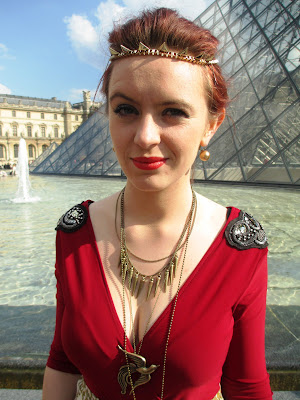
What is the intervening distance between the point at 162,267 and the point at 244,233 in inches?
10.5

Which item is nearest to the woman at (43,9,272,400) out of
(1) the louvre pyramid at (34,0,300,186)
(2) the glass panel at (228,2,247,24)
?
(1) the louvre pyramid at (34,0,300,186)

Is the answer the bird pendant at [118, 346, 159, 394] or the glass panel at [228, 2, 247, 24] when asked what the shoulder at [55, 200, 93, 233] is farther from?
the glass panel at [228, 2, 247, 24]

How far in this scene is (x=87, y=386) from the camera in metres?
1.03

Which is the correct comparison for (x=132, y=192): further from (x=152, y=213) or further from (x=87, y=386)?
(x=87, y=386)

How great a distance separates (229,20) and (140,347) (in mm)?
19258

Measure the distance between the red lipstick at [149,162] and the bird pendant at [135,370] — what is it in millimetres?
488

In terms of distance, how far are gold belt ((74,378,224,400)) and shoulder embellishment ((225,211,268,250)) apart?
44 centimetres

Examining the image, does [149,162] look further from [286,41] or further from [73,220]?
[286,41]

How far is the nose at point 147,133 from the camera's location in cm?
87

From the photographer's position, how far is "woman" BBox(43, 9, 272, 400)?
0.89m

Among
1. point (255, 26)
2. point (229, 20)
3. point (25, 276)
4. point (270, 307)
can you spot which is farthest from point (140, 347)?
point (229, 20)

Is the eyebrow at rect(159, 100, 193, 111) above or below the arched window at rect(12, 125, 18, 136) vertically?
below

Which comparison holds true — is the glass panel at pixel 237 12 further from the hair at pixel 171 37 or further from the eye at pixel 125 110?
the eye at pixel 125 110

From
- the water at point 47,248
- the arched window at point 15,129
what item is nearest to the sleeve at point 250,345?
the water at point 47,248
